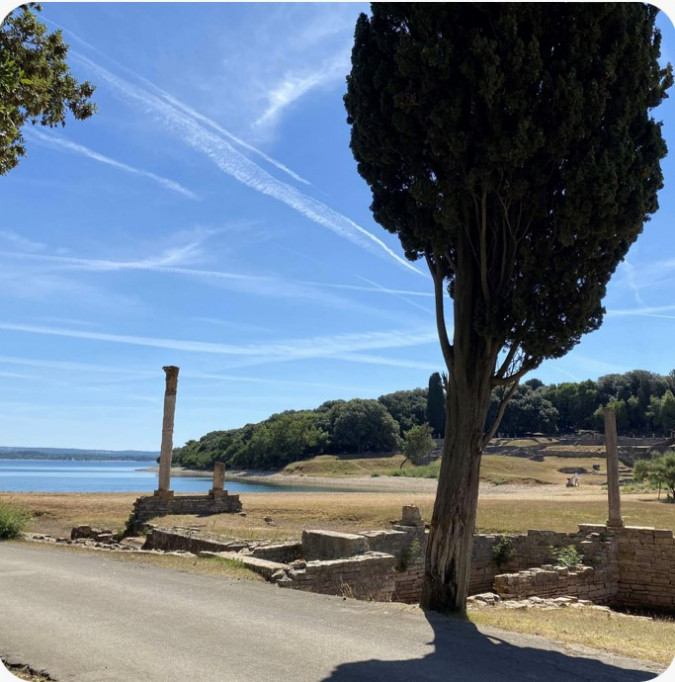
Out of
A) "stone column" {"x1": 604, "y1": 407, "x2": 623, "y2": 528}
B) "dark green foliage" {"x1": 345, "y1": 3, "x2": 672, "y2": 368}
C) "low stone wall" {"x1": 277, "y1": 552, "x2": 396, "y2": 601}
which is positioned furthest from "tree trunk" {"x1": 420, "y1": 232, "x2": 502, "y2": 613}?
"stone column" {"x1": 604, "y1": 407, "x2": 623, "y2": 528}

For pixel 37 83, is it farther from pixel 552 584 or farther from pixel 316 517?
pixel 316 517

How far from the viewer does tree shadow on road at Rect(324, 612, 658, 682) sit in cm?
597

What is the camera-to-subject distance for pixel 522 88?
934 centimetres

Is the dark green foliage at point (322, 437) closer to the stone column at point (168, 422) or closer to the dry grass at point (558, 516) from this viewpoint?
the dry grass at point (558, 516)

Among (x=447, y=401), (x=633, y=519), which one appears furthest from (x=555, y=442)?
(x=447, y=401)

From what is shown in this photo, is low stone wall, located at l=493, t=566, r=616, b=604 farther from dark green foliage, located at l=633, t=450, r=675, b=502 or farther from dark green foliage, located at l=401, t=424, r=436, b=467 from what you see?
dark green foliage, located at l=401, t=424, r=436, b=467

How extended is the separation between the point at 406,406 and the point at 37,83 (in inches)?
4249

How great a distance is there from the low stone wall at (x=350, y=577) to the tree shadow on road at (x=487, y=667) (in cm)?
400

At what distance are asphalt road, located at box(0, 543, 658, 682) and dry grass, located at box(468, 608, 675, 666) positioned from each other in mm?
514

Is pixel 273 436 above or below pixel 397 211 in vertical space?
below

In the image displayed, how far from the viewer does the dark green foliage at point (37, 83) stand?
8344mm

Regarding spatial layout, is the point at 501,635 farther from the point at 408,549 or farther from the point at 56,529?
the point at 56,529

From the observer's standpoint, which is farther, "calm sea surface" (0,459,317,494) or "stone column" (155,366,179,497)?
"calm sea surface" (0,459,317,494)

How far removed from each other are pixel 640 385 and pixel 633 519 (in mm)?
89945
